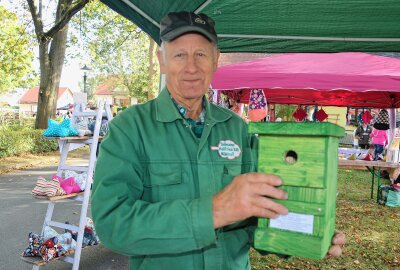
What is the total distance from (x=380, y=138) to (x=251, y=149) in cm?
881

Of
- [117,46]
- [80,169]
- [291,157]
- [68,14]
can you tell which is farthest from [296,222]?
[117,46]

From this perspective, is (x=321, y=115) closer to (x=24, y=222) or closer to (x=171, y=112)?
(x=24, y=222)

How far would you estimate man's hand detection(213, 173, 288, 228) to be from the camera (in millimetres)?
1076

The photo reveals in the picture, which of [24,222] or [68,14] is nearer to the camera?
A: [24,222]

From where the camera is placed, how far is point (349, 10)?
2.38 m

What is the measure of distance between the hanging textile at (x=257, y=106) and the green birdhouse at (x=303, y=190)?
571 cm

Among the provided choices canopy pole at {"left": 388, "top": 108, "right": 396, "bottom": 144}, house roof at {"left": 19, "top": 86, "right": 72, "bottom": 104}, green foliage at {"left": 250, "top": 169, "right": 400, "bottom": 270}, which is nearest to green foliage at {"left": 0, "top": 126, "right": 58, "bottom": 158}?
green foliage at {"left": 250, "top": 169, "right": 400, "bottom": 270}

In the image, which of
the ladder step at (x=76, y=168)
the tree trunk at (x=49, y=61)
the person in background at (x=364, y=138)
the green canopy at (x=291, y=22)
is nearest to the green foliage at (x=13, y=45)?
the tree trunk at (x=49, y=61)

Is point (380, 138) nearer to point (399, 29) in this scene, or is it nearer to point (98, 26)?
point (399, 29)

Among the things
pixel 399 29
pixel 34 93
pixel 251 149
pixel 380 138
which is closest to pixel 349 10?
pixel 399 29

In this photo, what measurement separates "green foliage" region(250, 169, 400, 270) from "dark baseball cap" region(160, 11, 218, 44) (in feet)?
12.9

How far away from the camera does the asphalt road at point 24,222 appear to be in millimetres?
4969

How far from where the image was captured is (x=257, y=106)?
6.92 meters

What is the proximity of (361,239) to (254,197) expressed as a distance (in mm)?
6206
